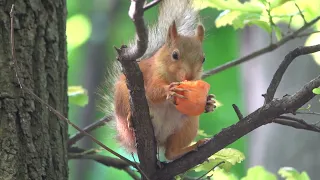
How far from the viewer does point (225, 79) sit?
15.1 feet

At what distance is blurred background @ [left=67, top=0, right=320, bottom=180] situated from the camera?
7.26ft

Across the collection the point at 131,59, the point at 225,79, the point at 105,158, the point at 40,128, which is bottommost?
the point at 225,79

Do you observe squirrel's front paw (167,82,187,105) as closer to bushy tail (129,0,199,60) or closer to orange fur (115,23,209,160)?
orange fur (115,23,209,160)

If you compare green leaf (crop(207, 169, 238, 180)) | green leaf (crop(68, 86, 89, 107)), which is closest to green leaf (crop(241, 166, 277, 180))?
green leaf (crop(207, 169, 238, 180))

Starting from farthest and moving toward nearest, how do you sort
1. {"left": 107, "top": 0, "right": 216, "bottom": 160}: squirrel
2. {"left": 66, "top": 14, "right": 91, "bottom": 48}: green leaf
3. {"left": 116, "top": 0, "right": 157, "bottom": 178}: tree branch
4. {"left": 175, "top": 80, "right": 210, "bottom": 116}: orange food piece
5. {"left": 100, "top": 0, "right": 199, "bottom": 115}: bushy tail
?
1. {"left": 66, "top": 14, "right": 91, "bottom": 48}: green leaf
2. {"left": 100, "top": 0, "right": 199, "bottom": 115}: bushy tail
3. {"left": 107, "top": 0, "right": 216, "bottom": 160}: squirrel
4. {"left": 175, "top": 80, "right": 210, "bottom": 116}: orange food piece
5. {"left": 116, "top": 0, "right": 157, "bottom": 178}: tree branch

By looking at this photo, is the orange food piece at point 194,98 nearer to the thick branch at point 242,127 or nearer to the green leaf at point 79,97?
the thick branch at point 242,127

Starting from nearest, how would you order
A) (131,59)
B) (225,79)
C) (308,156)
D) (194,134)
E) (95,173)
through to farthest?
(131,59)
(194,134)
(308,156)
(95,173)
(225,79)

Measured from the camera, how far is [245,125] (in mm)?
915

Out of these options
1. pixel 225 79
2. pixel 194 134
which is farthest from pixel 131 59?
pixel 225 79

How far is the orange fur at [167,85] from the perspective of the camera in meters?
1.16

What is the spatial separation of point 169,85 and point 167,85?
0.08 feet

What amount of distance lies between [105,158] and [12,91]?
0.36 metres

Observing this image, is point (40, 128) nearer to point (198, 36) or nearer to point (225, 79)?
point (198, 36)

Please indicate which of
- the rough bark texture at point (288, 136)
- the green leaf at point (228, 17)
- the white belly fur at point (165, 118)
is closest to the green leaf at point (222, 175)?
the white belly fur at point (165, 118)
